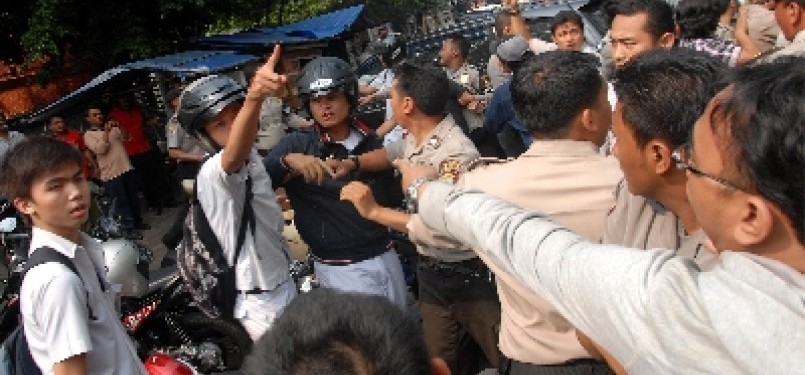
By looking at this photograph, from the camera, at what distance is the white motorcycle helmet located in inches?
172

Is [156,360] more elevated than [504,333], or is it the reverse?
[504,333]

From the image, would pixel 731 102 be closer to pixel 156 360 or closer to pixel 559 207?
pixel 559 207

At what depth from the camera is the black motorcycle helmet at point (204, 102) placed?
303 centimetres

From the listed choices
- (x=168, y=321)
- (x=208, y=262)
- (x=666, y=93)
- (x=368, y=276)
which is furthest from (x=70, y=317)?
Result: (x=168, y=321)

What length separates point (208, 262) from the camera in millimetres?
3150

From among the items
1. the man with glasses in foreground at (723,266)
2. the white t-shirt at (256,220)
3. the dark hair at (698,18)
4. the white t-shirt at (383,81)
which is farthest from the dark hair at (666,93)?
the white t-shirt at (383,81)

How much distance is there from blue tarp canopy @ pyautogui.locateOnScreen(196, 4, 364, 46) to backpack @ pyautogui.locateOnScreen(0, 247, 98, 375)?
9.95 m

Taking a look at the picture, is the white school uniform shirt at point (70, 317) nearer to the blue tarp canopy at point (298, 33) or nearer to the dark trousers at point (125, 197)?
the dark trousers at point (125, 197)

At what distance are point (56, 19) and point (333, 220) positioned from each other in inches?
349

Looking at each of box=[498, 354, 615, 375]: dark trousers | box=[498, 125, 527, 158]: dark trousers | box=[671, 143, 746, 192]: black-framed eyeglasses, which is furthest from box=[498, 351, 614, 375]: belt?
box=[498, 125, 527, 158]: dark trousers

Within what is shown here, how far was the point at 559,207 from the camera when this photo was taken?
88.5 inches

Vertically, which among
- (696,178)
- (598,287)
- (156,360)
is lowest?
(156,360)

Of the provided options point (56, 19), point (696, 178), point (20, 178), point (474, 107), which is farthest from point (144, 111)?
point (696, 178)

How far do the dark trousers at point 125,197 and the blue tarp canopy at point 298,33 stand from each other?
13.4ft
